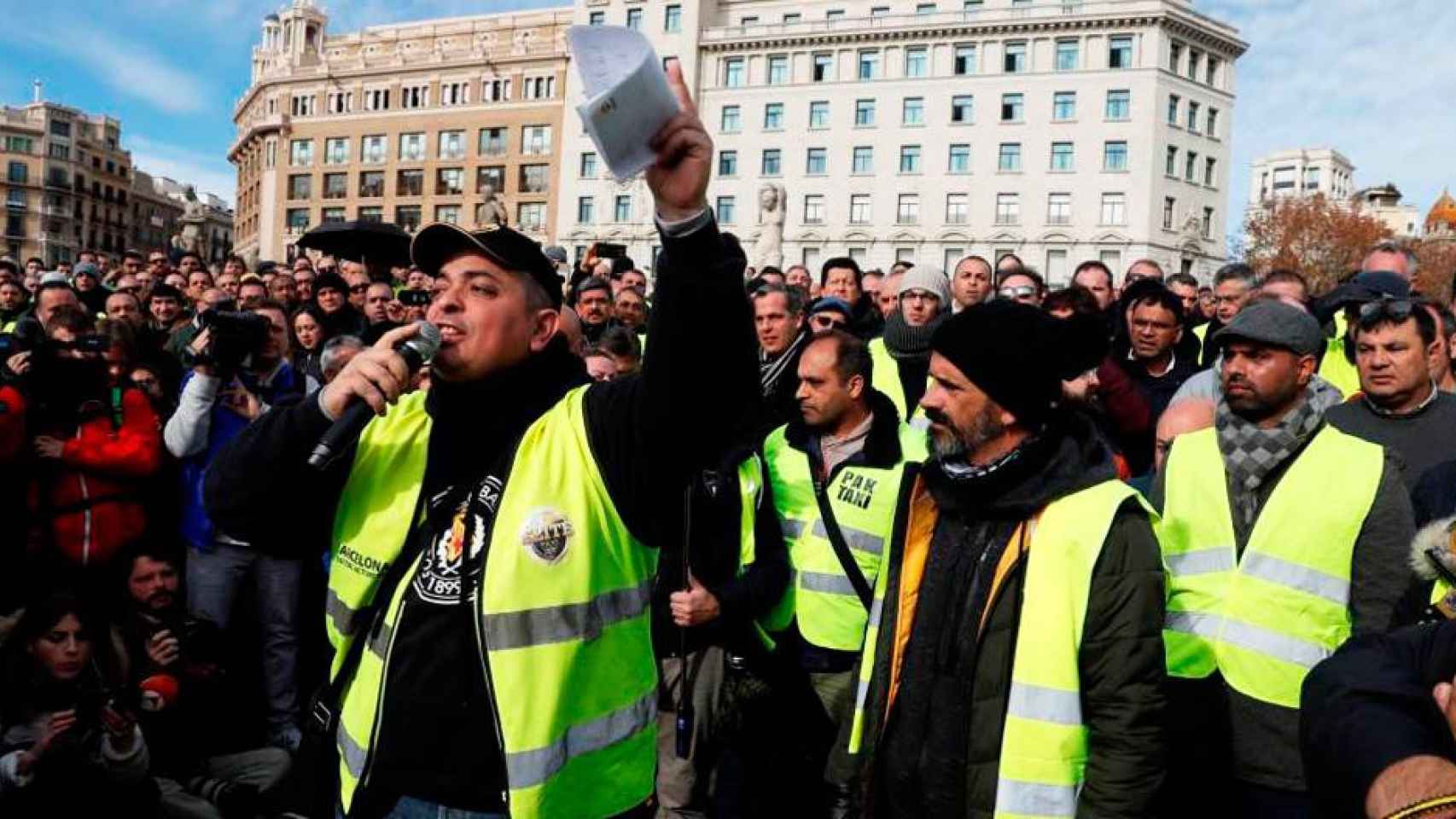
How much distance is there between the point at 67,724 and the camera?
4461mm

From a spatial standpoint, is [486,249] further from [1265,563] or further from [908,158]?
[908,158]

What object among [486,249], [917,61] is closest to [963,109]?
[917,61]

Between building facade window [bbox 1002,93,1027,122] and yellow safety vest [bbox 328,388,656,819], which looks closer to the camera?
yellow safety vest [bbox 328,388,656,819]

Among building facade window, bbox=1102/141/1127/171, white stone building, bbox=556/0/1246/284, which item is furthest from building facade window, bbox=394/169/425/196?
building facade window, bbox=1102/141/1127/171

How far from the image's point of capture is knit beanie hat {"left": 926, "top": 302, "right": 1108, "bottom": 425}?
2.97 metres

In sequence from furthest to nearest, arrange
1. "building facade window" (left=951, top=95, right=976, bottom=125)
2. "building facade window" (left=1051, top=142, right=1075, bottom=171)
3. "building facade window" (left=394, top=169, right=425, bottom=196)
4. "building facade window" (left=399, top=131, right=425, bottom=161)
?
"building facade window" (left=399, top=131, right=425, bottom=161) → "building facade window" (left=394, top=169, right=425, bottom=196) → "building facade window" (left=951, top=95, right=976, bottom=125) → "building facade window" (left=1051, top=142, right=1075, bottom=171)

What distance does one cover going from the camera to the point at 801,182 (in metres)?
61.4

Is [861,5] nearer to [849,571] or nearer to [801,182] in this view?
[801,182]

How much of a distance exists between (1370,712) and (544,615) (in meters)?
1.45

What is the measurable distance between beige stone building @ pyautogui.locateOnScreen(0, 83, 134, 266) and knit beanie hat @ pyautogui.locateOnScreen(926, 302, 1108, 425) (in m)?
129

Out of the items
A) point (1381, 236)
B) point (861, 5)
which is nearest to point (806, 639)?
point (1381, 236)

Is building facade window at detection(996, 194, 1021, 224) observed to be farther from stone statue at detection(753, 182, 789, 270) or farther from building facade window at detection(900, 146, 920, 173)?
stone statue at detection(753, 182, 789, 270)

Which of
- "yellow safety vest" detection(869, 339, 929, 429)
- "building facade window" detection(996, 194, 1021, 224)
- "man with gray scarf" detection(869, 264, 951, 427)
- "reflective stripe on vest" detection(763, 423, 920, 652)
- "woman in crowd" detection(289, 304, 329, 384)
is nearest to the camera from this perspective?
"reflective stripe on vest" detection(763, 423, 920, 652)

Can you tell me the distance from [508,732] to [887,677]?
121 centimetres
